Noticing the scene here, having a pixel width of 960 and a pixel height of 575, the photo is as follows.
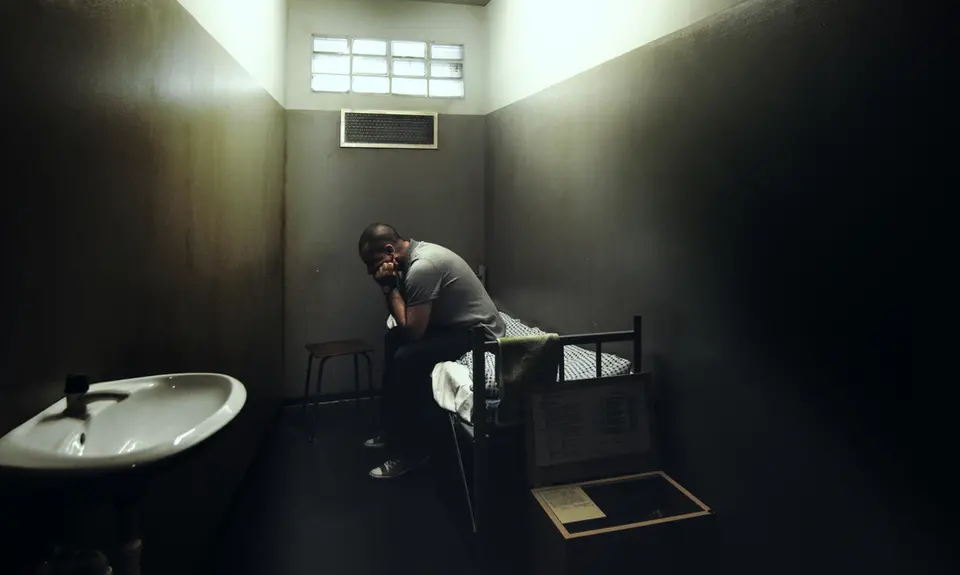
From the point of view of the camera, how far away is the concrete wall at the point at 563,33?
6.67ft

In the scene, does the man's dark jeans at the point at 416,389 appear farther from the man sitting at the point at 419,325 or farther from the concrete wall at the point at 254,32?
the concrete wall at the point at 254,32

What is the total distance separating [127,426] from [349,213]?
281cm

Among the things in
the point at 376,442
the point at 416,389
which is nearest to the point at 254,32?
the point at 416,389

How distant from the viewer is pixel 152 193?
1.60 meters

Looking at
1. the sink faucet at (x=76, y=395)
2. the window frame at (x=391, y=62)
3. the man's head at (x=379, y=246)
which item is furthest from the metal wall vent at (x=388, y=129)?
the sink faucet at (x=76, y=395)

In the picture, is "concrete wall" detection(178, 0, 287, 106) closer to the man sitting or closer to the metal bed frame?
the man sitting

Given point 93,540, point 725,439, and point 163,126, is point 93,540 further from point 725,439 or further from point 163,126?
point 725,439

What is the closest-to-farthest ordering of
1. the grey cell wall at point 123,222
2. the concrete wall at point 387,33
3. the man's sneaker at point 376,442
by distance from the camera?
1. the grey cell wall at point 123,222
2. the man's sneaker at point 376,442
3. the concrete wall at point 387,33

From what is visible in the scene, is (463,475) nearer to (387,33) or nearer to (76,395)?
(76,395)

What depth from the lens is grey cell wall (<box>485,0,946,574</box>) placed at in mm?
1240

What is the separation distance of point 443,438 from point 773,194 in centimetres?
199

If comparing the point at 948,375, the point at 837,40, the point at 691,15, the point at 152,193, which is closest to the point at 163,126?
the point at 152,193

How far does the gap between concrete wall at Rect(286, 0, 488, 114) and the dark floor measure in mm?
2384

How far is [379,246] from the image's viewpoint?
2.98 m
